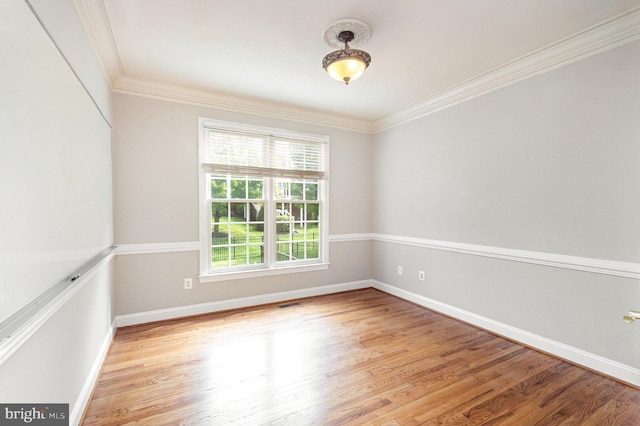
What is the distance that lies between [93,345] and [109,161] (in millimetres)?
1713

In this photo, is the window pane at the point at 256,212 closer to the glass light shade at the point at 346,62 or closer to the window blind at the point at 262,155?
the window blind at the point at 262,155

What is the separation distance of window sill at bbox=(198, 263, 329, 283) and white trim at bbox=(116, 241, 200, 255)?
0.40 metres

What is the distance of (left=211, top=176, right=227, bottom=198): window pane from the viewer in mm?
3705

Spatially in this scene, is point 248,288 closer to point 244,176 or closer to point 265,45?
point 244,176

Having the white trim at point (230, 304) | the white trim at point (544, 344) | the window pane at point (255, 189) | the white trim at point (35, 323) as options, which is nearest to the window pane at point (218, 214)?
the window pane at point (255, 189)

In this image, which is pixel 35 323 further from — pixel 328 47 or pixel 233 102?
pixel 233 102

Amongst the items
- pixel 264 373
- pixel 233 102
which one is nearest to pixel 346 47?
pixel 233 102

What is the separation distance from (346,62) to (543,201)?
87.2 inches

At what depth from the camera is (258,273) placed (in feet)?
12.9

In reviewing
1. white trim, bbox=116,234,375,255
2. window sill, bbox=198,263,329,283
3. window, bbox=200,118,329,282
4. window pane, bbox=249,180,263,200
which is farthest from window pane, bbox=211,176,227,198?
window sill, bbox=198,263,329,283

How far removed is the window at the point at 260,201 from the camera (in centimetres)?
366

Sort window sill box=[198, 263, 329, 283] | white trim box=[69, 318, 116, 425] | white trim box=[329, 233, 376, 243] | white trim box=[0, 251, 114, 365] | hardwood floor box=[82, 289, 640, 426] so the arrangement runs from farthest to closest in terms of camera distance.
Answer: white trim box=[329, 233, 376, 243]
window sill box=[198, 263, 329, 283]
hardwood floor box=[82, 289, 640, 426]
white trim box=[69, 318, 116, 425]
white trim box=[0, 251, 114, 365]

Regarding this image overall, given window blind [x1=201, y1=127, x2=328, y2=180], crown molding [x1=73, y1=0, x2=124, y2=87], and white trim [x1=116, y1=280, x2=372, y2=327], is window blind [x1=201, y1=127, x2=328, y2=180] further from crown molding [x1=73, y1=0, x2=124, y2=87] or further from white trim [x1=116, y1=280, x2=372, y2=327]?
white trim [x1=116, y1=280, x2=372, y2=327]

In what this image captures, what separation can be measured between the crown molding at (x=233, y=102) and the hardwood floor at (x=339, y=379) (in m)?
2.63
